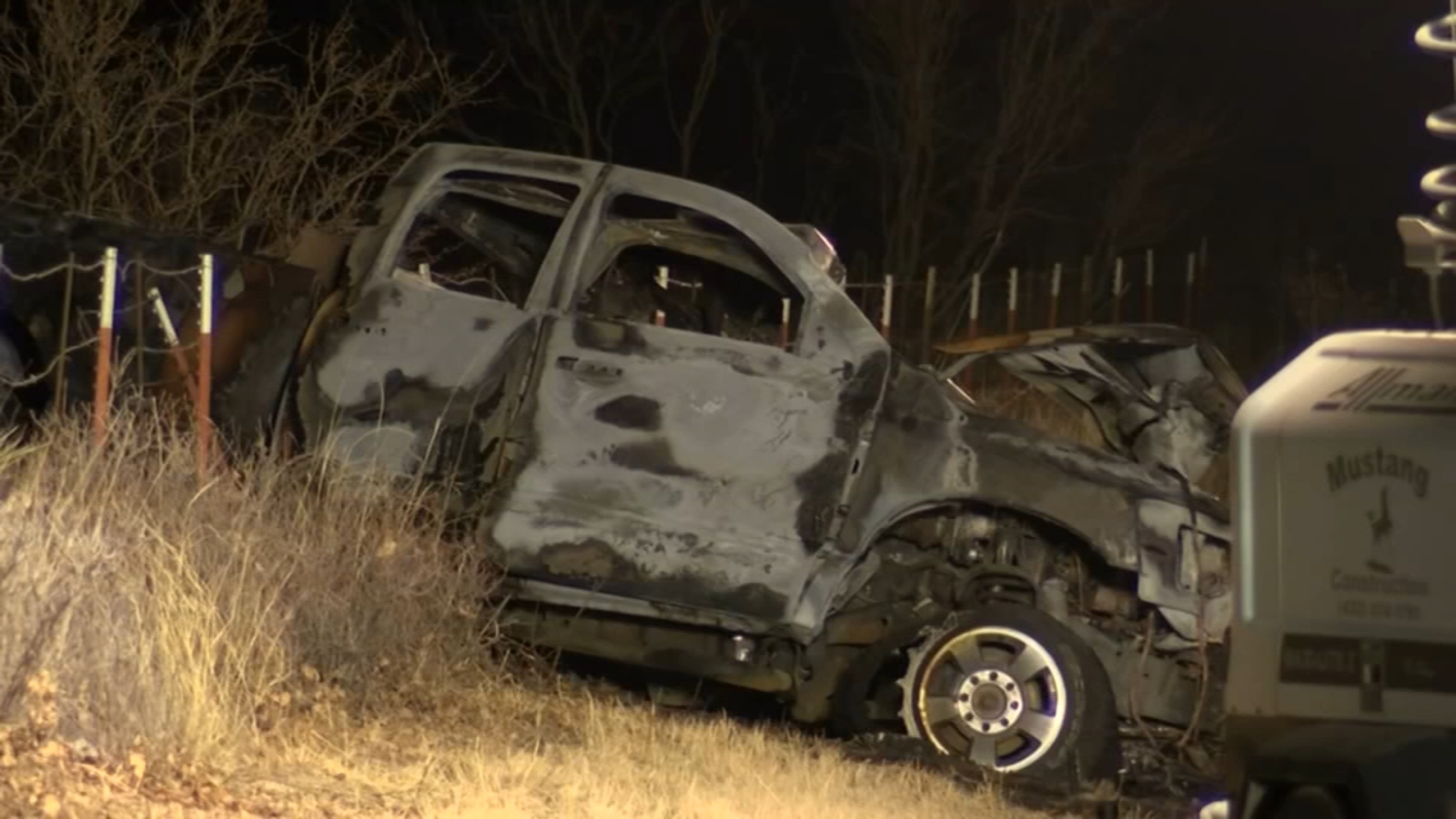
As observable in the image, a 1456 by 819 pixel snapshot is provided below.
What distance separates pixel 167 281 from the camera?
7566 millimetres

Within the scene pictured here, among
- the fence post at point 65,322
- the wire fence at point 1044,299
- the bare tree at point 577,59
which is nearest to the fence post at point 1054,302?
the wire fence at point 1044,299

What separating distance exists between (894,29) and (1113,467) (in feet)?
41.8

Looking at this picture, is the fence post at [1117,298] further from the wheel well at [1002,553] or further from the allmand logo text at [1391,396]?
the allmand logo text at [1391,396]

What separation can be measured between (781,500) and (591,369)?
879 millimetres

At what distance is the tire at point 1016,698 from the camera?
277 inches

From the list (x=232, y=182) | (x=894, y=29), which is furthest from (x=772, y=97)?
(x=232, y=182)

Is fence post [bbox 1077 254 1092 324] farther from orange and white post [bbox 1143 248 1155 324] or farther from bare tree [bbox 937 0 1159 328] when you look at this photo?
bare tree [bbox 937 0 1159 328]

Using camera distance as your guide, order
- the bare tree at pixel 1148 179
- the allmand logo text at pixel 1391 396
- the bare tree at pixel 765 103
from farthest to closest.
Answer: the bare tree at pixel 765 103 → the bare tree at pixel 1148 179 → the allmand logo text at pixel 1391 396

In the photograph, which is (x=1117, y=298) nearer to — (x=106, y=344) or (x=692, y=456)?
(x=692, y=456)

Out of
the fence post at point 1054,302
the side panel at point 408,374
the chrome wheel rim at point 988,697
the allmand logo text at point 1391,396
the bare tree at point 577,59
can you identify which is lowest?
the chrome wheel rim at point 988,697

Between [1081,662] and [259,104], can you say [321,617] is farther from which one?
[259,104]

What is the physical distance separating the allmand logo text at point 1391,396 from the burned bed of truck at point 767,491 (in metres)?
3.30

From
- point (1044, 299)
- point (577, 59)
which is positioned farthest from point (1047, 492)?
point (577, 59)

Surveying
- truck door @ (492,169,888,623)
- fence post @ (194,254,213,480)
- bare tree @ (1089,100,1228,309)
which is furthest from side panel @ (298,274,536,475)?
bare tree @ (1089,100,1228,309)
